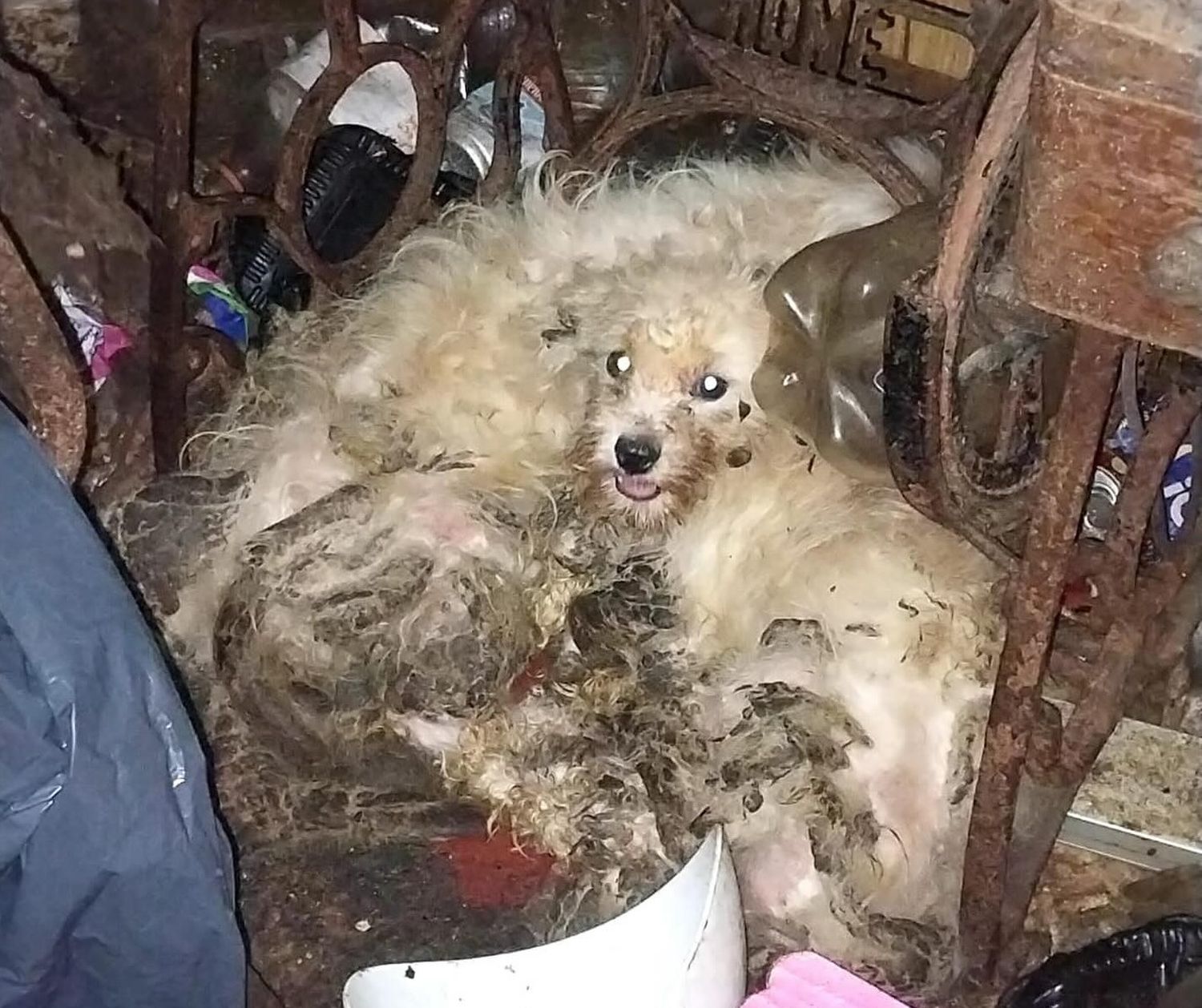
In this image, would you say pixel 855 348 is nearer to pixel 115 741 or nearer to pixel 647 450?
pixel 647 450

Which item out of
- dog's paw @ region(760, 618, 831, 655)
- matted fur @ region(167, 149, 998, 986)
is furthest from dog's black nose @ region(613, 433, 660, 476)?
dog's paw @ region(760, 618, 831, 655)

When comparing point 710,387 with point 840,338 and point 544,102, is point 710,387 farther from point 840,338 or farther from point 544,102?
point 544,102

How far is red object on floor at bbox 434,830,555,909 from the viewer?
4.64ft

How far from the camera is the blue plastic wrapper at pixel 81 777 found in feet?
3.33

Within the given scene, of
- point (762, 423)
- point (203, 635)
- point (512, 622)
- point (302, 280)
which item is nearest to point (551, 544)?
point (512, 622)

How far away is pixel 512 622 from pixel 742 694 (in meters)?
0.22

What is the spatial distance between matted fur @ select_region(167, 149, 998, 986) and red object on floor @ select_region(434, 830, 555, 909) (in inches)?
1.2

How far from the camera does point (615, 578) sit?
1479mm

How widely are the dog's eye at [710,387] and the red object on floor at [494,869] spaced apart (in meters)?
0.39

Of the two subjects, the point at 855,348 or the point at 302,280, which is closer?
the point at 855,348

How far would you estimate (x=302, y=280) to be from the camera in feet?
5.75

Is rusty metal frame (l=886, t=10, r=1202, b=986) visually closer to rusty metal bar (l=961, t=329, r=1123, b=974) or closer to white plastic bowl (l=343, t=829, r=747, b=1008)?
rusty metal bar (l=961, t=329, r=1123, b=974)

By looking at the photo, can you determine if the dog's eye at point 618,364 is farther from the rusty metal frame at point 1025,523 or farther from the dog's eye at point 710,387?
the rusty metal frame at point 1025,523

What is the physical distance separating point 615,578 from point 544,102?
474mm
